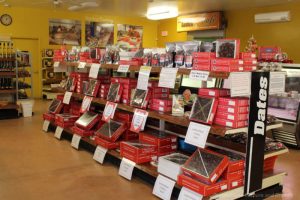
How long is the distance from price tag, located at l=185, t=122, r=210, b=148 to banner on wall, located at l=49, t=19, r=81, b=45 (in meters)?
9.44

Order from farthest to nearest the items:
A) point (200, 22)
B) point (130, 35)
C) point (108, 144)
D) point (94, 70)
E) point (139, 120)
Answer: point (130, 35) < point (200, 22) < point (94, 70) < point (108, 144) < point (139, 120)

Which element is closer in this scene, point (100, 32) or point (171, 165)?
point (171, 165)

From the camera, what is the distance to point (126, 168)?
358 centimetres

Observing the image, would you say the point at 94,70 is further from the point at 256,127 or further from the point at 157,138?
the point at 256,127

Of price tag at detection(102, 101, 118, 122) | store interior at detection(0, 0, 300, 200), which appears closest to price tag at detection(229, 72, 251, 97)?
store interior at detection(0, 0, 300, 200)

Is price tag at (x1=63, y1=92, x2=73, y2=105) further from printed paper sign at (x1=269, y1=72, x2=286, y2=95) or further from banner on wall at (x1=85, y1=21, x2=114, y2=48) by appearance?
banner on wall at (x1=85, y1=21, x2=114, y2=48)

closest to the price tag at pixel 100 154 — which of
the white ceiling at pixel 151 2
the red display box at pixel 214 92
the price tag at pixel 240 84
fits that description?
the red display box at pixel 214 92

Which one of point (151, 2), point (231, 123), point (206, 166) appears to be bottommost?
point (206, 166)

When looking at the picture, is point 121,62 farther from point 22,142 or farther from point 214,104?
point 22,142

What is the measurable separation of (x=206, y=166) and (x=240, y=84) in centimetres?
74

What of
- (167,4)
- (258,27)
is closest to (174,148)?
(167,4)

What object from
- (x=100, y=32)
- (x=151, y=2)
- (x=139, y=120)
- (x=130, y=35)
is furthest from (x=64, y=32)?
(x=139, y=120)

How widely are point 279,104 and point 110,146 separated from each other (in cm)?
304

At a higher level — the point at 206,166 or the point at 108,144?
the point at 206,166
